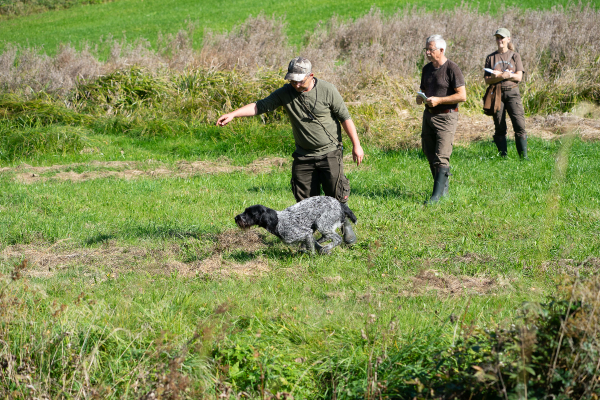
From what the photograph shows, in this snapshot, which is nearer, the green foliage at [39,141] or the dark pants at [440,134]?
the dark pants at [440,134]

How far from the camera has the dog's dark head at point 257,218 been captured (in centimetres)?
570

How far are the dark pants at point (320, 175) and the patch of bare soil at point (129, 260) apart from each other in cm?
85

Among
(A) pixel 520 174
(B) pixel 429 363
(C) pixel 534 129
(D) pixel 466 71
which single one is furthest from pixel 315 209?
(D) pixel 466 71

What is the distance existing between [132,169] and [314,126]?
579 cm

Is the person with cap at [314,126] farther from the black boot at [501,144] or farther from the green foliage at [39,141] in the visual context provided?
the green foliage at [39,141]

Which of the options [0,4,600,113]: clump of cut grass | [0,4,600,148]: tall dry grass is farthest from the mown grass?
[0,4,600,113]: clump of cut grass

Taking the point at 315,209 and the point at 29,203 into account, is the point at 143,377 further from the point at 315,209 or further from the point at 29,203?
the point at 29,203

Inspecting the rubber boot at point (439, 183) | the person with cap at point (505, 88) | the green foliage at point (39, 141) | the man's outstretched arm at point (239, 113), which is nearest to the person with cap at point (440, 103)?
the rubber boot at point (439, 183)

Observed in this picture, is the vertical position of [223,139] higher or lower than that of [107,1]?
lower

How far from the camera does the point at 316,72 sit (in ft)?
49.8

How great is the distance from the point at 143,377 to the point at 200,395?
38 cm

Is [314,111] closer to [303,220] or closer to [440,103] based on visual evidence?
[303,220]

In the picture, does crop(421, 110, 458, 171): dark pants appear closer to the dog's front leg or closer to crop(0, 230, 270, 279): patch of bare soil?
the dog's front leg

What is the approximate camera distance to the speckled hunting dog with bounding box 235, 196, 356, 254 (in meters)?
5.72
